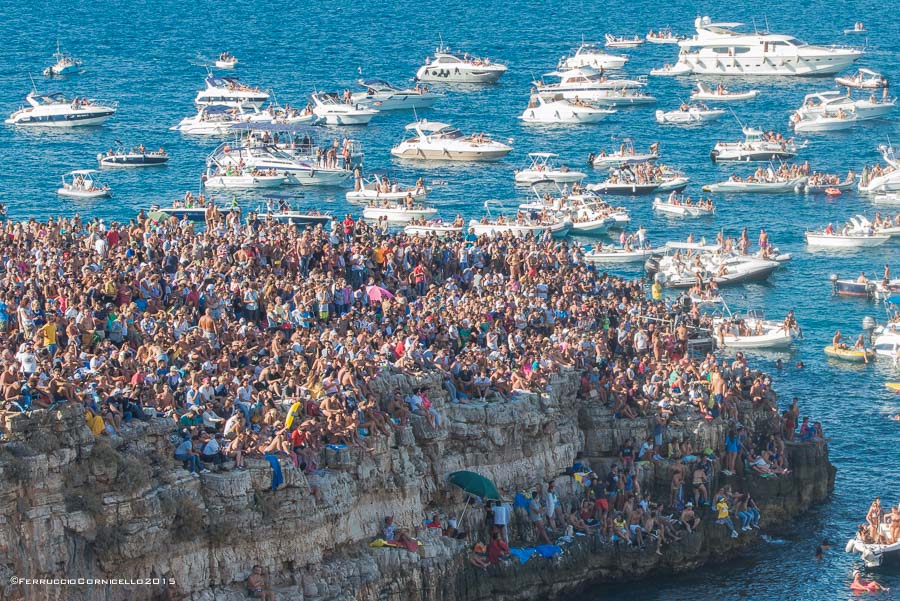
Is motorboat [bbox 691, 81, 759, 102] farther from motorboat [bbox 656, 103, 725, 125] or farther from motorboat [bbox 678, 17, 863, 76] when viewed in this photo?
motorboat [bbox 678, 17, 863, 76]

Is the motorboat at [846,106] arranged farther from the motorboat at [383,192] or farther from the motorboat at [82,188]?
the motorboat at [82,188]

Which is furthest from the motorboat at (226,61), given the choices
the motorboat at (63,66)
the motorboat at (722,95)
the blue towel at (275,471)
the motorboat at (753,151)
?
the blue towel at (275,471)

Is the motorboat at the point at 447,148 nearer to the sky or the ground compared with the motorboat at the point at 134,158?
nearer to the ground

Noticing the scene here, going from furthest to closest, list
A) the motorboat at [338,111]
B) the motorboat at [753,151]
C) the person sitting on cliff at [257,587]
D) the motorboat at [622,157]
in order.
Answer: the motorboat at [338,111] → the motorboat at [753,151] → the motorboat at [622,157] → the person sitting on cliff at [257,587]

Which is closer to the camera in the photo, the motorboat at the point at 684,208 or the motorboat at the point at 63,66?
the motorboat at the point at 684,208

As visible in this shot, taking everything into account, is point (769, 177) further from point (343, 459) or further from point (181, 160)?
point (343, 459)

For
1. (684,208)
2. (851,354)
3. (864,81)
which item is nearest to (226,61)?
(864,81)

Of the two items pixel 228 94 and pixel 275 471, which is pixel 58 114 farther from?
pixel 275 471
